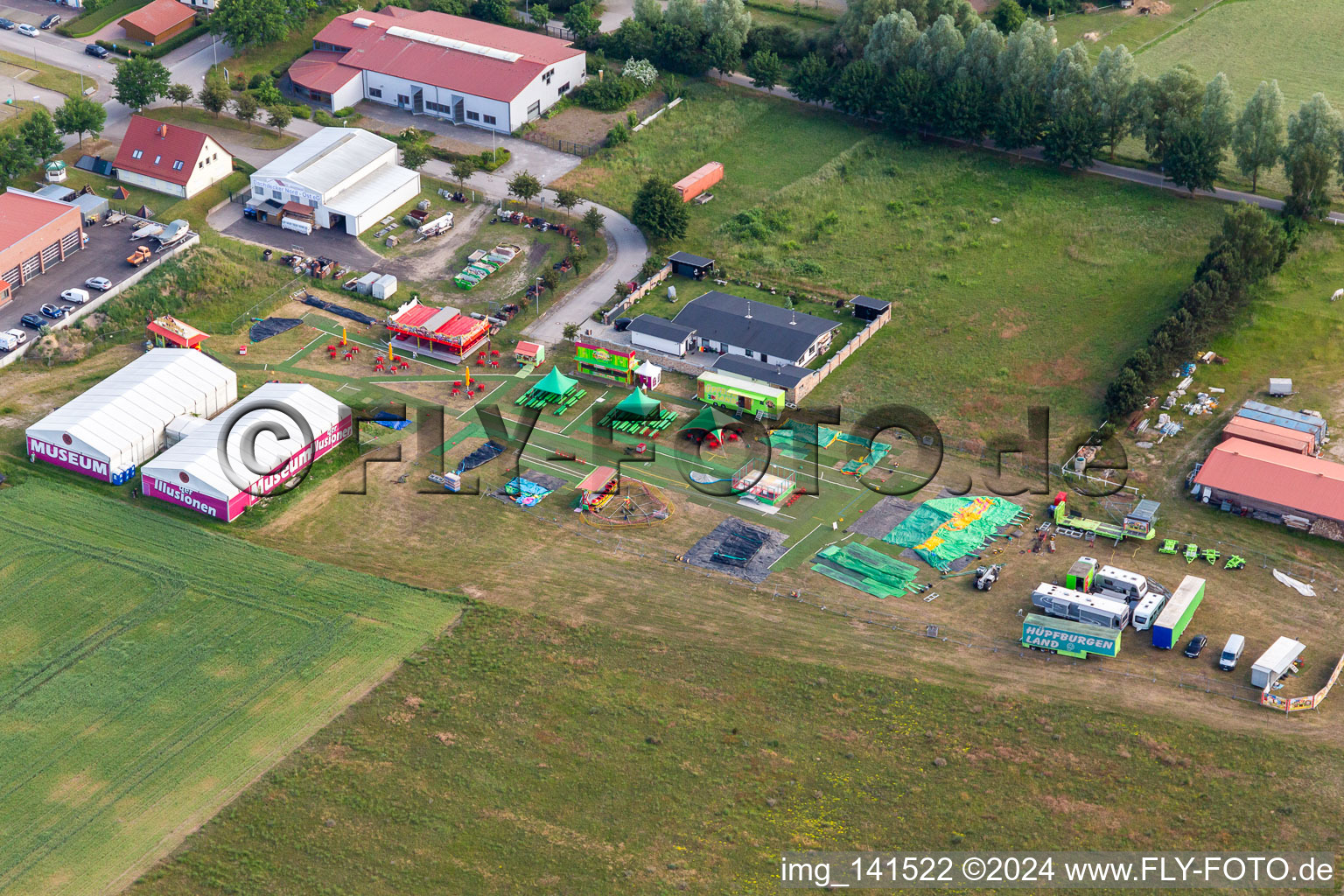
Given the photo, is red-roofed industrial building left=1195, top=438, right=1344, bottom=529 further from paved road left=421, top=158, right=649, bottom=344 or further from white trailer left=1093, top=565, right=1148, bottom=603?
paved road left=421, top=158, right=649, bottom=344

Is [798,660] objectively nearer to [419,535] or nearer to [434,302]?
[419,535]

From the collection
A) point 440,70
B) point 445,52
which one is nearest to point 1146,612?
point 440,70

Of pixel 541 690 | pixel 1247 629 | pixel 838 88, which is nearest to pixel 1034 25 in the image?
pixel 838 88

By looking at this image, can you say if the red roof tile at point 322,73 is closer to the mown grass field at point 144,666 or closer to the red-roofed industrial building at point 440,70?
the red-roofed industrial building at point 440,70

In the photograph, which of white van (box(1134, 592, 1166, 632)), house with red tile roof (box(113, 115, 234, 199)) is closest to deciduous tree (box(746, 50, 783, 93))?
house with red tile roof (box(113, 115, 234, 199))

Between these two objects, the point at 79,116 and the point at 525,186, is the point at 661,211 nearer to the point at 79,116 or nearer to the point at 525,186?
the point at 525,186
